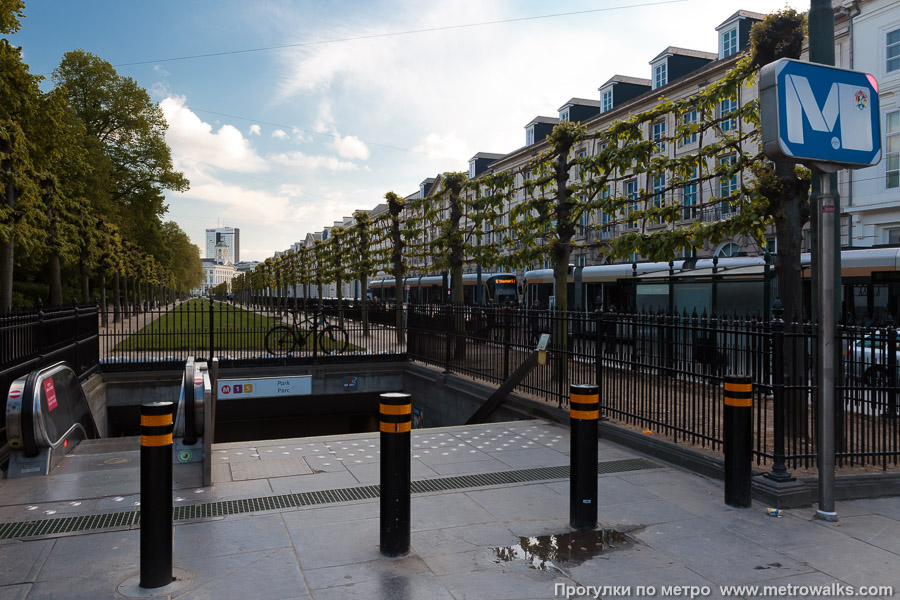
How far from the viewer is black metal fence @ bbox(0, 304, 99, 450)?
7512 mm

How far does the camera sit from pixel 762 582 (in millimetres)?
4082

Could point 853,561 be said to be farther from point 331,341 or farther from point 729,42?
point 729,42

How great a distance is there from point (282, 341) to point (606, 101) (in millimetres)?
35533

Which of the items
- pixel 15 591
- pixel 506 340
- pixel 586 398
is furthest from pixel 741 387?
pixel 506 340

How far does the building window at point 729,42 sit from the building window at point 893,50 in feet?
28.3

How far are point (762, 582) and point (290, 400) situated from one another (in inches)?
561

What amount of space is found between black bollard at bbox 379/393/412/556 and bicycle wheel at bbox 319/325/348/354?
12610 millimetres

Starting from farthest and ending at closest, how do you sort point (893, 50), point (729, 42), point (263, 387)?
point (729, 42) → point (893, 50) → point (263, 387)

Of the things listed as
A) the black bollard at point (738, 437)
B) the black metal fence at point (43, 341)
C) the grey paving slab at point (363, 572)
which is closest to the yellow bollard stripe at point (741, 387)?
the black bollard at point (738, 437)

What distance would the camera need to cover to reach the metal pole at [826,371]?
5.22m

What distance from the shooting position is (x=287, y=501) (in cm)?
575

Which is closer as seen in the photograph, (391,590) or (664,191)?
(391,590)

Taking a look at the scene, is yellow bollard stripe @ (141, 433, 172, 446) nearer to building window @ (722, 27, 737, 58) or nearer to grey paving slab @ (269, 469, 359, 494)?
grey paving slab @ (269, 469, 359, 494)

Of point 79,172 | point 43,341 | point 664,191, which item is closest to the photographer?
point 43,341
